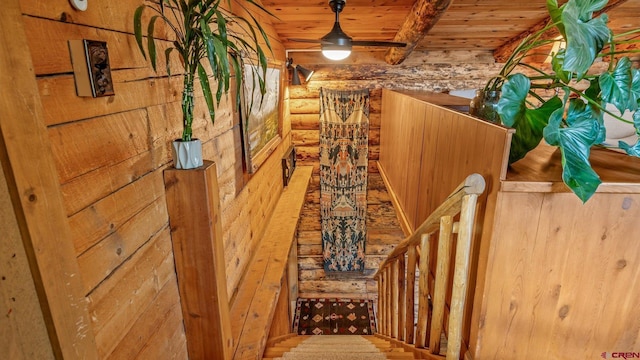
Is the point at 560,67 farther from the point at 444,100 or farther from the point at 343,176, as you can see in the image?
the point at 343,176

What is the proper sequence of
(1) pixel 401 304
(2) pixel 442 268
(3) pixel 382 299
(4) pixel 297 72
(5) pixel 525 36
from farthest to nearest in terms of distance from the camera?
1. (4) pixel 297 72
2. (5) pixel 525 36
3. (3) pixel 382 299
4. (1) pixel 401 304
5. (2) pixel 442 268

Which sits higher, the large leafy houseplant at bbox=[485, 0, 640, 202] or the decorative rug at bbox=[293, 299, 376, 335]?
the large leafy houseplant at bbox=[485, 0, 640, 202]

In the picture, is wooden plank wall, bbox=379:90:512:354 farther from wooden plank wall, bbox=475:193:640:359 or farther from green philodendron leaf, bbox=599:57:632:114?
green philodendron leaf, bbox=599:57:632:114

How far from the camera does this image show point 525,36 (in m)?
3.71

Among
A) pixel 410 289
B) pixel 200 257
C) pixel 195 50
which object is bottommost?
pixel 410 289

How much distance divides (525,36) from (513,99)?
10.9 ft

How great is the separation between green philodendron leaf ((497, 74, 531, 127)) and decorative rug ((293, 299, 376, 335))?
4.05 metres

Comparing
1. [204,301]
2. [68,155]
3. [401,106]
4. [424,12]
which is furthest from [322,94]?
[68,155]

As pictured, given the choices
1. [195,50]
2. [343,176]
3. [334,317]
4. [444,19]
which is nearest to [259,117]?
[195,50]

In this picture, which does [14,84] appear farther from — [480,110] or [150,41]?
[480,110]

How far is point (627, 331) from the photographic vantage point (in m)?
1.25

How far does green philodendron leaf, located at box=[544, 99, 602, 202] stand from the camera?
0.95 m

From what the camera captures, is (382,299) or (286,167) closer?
(382,299)

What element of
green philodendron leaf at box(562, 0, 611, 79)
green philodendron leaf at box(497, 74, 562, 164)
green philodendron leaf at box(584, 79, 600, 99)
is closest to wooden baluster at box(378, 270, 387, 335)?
green philodendron leaf at box(497, 74, 562, 164)
